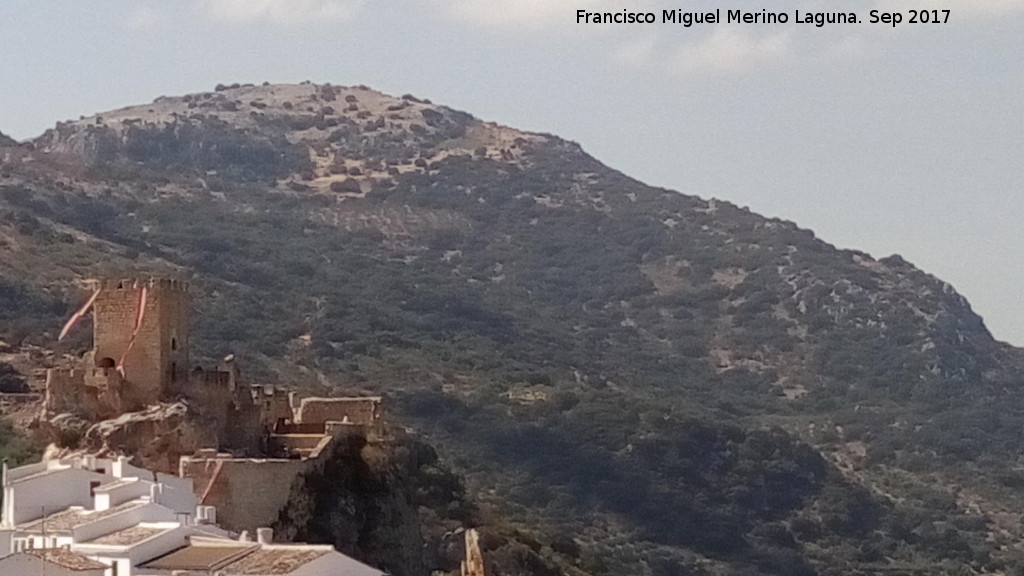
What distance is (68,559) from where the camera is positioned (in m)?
33.2

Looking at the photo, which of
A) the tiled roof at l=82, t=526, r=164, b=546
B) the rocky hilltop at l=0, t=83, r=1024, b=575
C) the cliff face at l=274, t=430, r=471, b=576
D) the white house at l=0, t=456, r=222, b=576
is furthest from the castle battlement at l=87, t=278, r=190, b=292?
the rocky hilltop at l=0, t=83, r=1024, b=575

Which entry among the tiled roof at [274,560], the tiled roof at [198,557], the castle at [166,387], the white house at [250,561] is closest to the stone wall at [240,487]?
the castle at [166,387]

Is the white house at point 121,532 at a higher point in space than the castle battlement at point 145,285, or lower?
lower

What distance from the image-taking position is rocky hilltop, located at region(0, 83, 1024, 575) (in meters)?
88.1

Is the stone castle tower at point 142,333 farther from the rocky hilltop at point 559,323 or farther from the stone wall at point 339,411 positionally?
the rocky hilltop at point 559,323

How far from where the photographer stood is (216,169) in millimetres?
151875

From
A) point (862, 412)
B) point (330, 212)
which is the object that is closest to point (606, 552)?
point (862, 412)

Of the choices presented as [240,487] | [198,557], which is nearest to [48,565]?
[198,557]

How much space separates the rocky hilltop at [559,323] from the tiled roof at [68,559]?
24850 mm

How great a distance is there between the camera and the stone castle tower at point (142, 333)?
138ft

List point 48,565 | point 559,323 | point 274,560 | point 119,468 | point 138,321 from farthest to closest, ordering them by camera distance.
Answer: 1. point 559,323
2. point 138,321
3. point 119,468
4. point 274,560
5. point 48,565

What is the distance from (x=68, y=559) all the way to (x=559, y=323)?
99374 mm

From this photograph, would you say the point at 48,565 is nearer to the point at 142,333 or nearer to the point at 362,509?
the point at 142,333

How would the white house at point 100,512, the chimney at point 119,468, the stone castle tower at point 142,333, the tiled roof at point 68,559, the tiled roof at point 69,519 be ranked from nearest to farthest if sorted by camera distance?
1. the tiled roof at point 68,559
2. the white house at point 100,512
3. the tiled roof at point 69,519
4. the chimney at point 119,468
5. the stone castle tower at point 142,333
